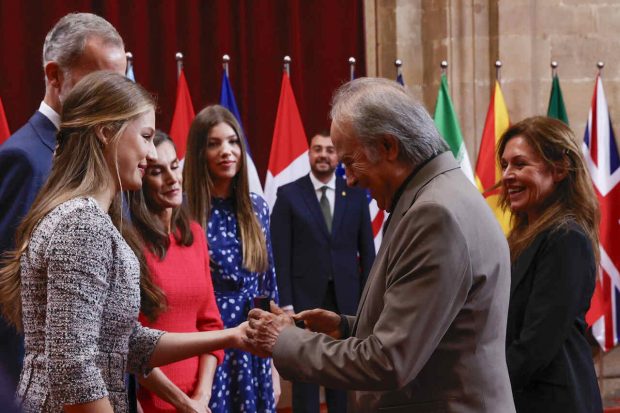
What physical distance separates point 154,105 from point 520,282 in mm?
1348

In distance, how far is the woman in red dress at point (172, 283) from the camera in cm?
290

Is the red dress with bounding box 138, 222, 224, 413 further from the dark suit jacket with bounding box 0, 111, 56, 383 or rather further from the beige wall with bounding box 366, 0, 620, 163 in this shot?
the beige wall with bounding box 366, 0, 620, 163

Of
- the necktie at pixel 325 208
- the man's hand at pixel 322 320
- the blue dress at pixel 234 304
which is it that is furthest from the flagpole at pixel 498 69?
the man's hand at pixel 322 320

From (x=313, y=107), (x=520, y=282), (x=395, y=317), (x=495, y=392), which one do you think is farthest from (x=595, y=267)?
(x=313, y=107)

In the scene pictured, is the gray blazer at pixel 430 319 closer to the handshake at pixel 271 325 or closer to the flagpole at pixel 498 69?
the handshake at pixel 271 325

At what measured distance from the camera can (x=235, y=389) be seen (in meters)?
3.71

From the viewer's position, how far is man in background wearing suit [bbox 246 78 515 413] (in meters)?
1.90

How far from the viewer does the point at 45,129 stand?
7.95ft

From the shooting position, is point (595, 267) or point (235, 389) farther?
point (235, 389)

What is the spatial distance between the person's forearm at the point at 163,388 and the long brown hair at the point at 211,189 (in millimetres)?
1022

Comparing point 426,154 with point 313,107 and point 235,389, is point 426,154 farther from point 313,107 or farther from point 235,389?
point 313,107

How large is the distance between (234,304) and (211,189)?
51cm

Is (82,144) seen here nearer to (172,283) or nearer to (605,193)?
(172,283)

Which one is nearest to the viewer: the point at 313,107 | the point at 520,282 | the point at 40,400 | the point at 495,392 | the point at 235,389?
the point at 40,400
